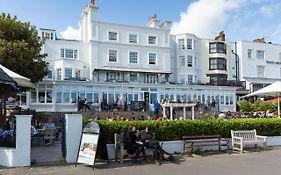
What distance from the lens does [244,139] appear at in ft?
45.3

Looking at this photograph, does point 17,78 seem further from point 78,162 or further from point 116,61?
point 116,61

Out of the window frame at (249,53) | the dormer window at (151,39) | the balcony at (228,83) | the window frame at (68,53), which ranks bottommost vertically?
the balcony at (228,83)

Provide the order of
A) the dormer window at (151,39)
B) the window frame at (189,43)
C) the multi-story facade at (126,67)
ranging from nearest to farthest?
1. the multi-story facade at (126,67)
2. the dormer window at (151,39)
3. the window frame at (189,43)

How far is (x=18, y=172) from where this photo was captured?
376 inches

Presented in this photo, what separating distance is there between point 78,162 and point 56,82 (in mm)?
24673

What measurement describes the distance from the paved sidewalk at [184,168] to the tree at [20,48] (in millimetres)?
12475

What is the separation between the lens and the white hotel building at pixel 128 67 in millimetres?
35125

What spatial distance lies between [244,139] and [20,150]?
9.06 m

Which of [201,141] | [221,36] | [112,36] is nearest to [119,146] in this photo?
[201,141]

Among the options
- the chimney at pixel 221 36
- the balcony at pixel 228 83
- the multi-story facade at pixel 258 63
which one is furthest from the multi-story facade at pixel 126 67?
the multi-story facade at pixel 258 63

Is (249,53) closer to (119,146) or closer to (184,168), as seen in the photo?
(119,146)

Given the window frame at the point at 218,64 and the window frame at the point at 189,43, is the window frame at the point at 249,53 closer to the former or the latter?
the window frame at the point at 218,64

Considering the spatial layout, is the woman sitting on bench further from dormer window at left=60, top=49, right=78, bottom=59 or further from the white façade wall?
dormer window at left=60, top=49, right=78, bottom=59

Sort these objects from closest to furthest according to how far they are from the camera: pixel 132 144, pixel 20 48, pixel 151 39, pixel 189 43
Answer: pixel 132 144 → pixel 20 48 → pixel 151 39 → pixel 189 43
